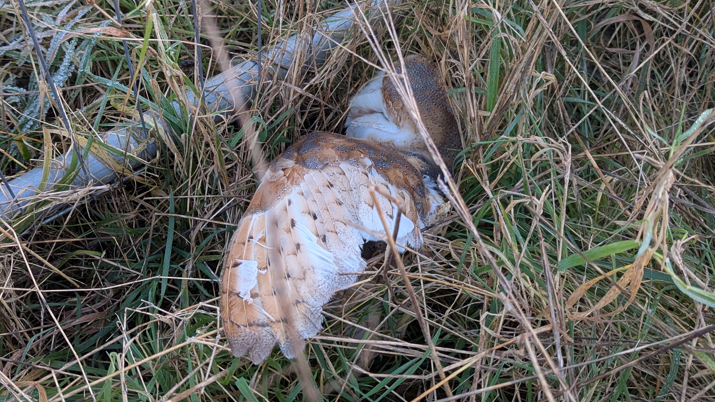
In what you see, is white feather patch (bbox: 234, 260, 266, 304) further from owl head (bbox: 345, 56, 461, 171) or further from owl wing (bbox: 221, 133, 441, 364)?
owl head (bbox: 345, 56, 461, 171)

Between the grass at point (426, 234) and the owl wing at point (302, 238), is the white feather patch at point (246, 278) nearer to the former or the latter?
the owl wing at point (302, 238)

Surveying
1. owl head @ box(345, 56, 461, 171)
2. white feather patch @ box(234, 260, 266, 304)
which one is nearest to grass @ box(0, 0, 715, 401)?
owl head @ box(345, 56, 461, 171)

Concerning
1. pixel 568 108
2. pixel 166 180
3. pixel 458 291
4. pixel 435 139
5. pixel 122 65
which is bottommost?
pixel 458 291

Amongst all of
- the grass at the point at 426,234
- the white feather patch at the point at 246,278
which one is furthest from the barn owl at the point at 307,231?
the grass at the point at 426,234

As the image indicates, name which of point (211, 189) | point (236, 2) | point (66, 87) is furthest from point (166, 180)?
point (236, 2)

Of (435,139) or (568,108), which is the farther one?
(568,108)

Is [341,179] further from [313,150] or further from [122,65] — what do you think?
[122,65]
